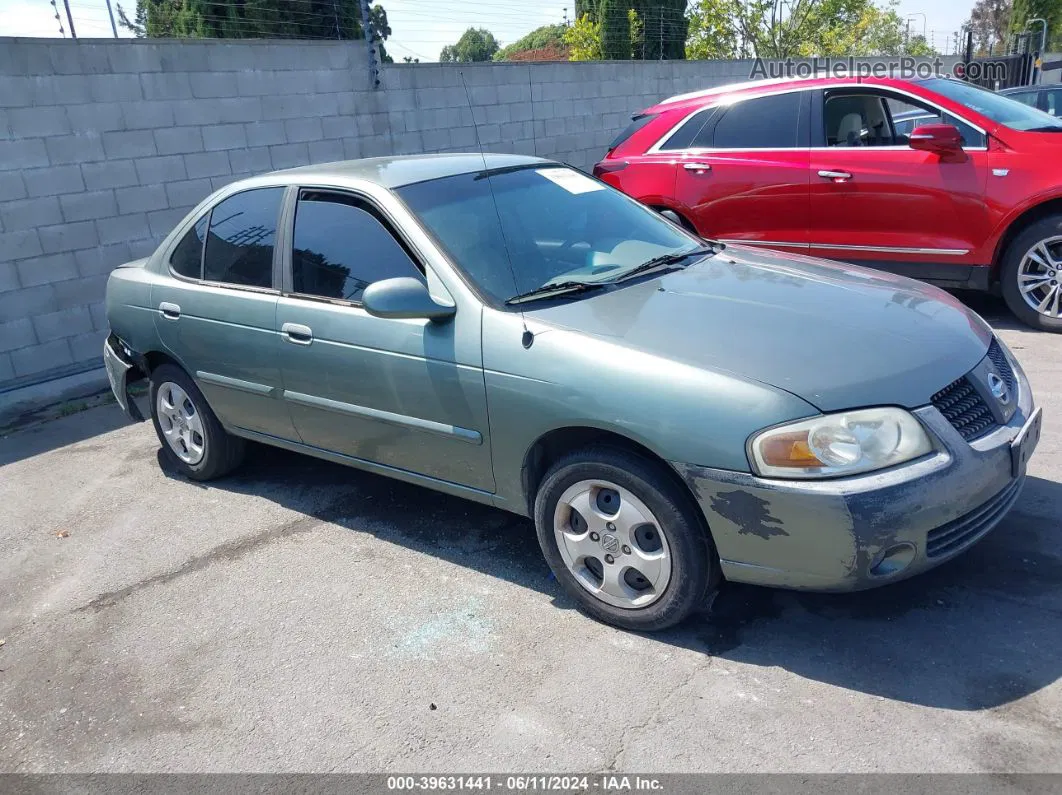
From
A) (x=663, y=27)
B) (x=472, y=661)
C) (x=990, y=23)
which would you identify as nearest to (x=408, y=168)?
(x=472, y=661)

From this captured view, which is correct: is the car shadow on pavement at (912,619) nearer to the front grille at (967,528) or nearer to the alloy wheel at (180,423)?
the front grille at (967,528)

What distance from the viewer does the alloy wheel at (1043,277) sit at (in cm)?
638

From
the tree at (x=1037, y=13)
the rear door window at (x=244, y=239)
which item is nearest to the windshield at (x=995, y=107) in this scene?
the rear door window at (x=244, y=239)

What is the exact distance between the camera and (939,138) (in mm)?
6465

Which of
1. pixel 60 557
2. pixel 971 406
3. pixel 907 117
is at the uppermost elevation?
pixel 907 117

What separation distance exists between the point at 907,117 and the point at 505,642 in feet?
17.7

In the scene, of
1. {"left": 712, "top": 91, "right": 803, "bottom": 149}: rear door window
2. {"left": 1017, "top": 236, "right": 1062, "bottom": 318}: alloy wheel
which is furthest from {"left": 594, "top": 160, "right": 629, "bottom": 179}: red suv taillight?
{"left": 1017, "top": 236, "right": 1062, "bottom": 318}: alloy wheel

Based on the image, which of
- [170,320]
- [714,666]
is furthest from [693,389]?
[170,320]

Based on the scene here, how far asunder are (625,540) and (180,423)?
3.08 m

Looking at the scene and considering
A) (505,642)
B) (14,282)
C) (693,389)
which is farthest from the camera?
(14,282)

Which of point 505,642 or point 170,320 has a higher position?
point 170,320

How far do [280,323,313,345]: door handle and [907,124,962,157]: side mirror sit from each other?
460 cm

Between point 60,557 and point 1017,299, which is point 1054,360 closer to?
point 1017,299

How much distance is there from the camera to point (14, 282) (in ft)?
23.3
